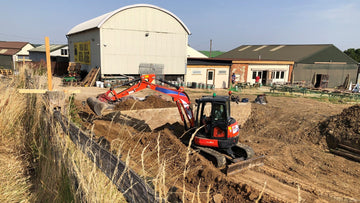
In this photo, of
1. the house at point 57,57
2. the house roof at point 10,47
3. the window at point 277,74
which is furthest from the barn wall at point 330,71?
the house roof at point 10,47

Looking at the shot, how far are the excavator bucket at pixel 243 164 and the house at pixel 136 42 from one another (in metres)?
16.8

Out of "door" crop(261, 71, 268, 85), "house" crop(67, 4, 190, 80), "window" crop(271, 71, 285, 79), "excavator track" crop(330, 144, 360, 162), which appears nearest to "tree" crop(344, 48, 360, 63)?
"window" crop(271, 71, 285, 79)

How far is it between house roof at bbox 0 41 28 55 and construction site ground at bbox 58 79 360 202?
46222mm

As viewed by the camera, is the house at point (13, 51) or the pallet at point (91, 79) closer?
the pallet at point (91, 79)

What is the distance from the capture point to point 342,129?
1127 centimetres

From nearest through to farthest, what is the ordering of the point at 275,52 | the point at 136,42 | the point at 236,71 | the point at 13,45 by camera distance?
the point at 136,42 < the point at 236,71 < the point at 275,52 < the point at 13,45

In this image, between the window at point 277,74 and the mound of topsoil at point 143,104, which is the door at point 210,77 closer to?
the window at point 277,74

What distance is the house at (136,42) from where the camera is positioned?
21344 mm

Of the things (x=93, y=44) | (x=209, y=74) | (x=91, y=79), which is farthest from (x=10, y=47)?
(x=209, y=74)

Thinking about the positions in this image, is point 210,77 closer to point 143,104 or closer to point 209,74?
point 209,74

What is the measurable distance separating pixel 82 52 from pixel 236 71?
17353 millimetres

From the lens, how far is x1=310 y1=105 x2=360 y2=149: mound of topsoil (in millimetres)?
10688


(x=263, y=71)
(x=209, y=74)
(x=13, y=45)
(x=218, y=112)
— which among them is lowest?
(x=218, y=112)

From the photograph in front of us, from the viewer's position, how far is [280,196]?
6.59 meters
